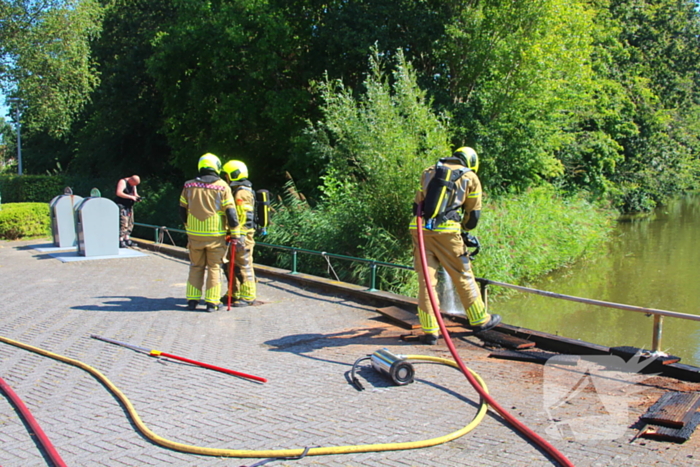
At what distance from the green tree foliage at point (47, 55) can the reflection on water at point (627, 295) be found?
21.1 m

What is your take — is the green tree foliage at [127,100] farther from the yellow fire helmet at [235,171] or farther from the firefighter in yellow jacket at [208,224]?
the firefighter in yellow jacket at [208,224]

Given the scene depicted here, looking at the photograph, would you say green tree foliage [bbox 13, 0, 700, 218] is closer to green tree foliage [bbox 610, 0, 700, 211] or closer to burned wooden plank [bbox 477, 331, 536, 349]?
Result: green tree foliage [bbox 610, 0, 700, 211]

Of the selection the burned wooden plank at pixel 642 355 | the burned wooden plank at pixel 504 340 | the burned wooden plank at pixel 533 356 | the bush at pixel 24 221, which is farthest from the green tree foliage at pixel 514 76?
the burned wooden plank at pixel 642 355

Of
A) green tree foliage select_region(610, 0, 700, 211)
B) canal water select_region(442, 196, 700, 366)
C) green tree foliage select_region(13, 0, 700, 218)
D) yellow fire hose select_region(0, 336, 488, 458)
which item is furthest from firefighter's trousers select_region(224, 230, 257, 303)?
green tree foliage select_region(610, 0, 700, 211)

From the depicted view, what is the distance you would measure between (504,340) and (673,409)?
202 cm

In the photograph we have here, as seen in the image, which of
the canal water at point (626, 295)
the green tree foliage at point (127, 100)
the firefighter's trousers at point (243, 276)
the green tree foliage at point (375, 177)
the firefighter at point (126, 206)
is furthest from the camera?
the green tree foliage at point (127, 100)

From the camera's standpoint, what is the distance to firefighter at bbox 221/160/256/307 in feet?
26.2

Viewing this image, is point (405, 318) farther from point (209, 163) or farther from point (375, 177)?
point (375, 177)

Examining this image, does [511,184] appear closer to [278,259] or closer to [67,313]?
[278,259]

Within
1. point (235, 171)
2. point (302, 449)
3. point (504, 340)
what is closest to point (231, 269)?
point (235, 171)

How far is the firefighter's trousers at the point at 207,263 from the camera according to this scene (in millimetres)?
7642

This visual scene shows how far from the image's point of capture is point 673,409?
412 cm

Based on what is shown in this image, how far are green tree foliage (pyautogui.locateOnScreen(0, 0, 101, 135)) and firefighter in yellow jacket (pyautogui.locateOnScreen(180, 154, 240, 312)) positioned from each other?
20907mm

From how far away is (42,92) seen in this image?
25219 millimetres
